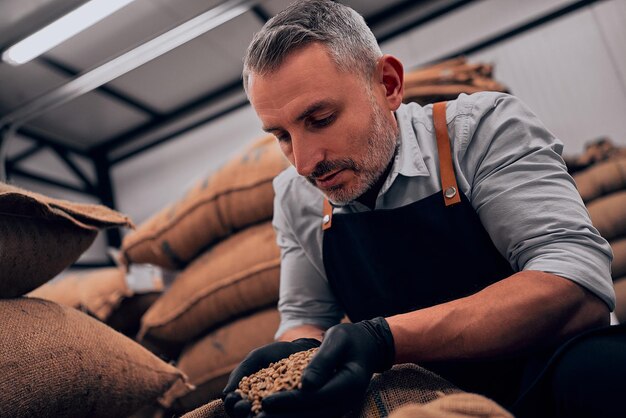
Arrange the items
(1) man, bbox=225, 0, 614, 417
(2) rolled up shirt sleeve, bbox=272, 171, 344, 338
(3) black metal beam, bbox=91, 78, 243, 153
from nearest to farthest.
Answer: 1. (1) man, bbox=225, 0, 614, 417
2. (2) rolled up shirt sleeve, bbox=272, 171, 344, 338
3. (3) black metal beam, bbox=91, 78, 243, 153

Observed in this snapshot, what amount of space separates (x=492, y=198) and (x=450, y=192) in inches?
3.4

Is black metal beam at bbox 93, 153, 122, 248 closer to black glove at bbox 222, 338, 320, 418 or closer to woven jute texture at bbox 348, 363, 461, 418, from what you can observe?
black glove at bbox 222, 338, 320, 418

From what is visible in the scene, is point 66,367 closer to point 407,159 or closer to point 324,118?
point 324,118

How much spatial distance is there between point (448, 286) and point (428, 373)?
9.9 inches

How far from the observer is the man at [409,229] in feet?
2.33

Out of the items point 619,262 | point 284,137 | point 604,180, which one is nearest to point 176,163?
point 604,180

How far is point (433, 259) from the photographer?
3.02ft

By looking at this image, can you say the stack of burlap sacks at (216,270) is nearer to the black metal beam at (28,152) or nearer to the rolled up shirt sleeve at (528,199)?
the rolled up shirt sleeve at (528,199)

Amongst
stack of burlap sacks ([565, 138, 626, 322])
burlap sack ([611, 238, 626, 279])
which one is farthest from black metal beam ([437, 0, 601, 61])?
burlap sack ([611, 238, 626, 279])

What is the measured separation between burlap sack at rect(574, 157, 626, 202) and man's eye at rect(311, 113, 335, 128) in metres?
1.82

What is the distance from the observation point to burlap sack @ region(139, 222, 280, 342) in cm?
160

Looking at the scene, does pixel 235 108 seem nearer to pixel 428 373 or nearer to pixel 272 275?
pixel 272 275

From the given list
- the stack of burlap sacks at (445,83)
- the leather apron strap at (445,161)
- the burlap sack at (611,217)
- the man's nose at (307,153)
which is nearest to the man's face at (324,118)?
the man's nose at (307,153)

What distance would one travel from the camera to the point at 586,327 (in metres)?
0.73
